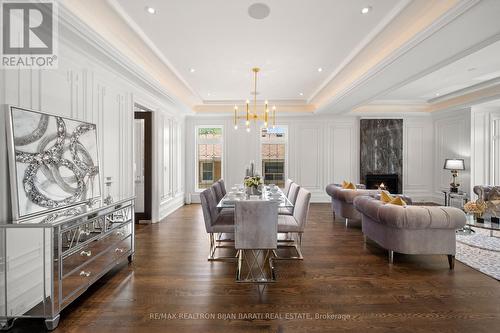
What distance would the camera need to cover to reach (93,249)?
8.36 feet

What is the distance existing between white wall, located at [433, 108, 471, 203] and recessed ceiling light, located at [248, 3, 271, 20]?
6665mm

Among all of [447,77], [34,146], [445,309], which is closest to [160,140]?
[34,146]

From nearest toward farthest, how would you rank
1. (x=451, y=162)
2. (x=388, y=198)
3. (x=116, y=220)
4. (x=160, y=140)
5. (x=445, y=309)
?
(x=445, y=309) → (x=116, y=220) → (x=388, y=198) → (x=160, y=140) → (x=451, y=162)

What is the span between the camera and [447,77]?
16.8 feet

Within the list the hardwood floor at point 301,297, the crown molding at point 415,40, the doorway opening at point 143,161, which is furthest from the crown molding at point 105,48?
the crown molding at point 415,40

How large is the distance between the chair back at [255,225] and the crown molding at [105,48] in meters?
2.41

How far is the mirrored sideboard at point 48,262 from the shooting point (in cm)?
201

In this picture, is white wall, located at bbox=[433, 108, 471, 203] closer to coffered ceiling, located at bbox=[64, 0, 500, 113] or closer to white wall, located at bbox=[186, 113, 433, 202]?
white wall, located at bbox=[186, 113, 433, 202]

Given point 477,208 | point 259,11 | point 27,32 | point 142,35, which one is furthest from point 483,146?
point 27,32

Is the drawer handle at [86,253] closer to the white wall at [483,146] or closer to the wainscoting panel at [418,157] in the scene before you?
the wainscoting panel at [418,157]

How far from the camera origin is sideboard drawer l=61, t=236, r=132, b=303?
7.14 feet

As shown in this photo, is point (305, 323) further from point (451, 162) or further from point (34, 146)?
point (451, 162)

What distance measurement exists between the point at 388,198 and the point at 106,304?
3.70 m

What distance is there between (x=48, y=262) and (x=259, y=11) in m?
3.22
